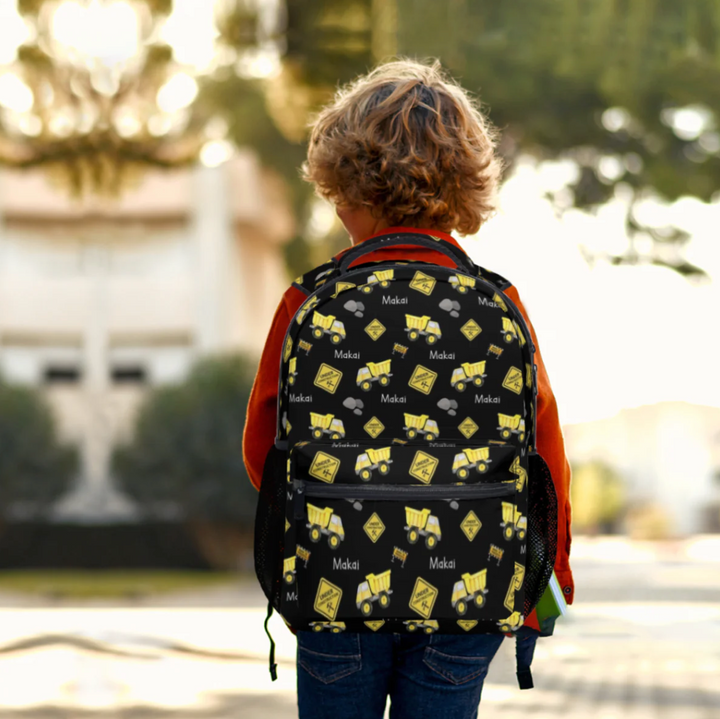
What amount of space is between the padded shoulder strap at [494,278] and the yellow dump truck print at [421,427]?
30 centimetres

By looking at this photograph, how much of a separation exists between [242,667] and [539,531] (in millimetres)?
7193

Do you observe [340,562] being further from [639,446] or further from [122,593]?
[639,446]

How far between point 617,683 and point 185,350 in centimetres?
2537

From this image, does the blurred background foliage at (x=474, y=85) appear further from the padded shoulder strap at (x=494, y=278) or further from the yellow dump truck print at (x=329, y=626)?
the yellow dump truck print at (x=329, y=626)

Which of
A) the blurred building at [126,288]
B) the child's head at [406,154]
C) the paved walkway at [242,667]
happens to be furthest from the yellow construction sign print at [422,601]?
the blurred building at [126,288]

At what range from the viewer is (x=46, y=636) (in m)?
10.5

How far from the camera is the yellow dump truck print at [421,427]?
2.08 metres

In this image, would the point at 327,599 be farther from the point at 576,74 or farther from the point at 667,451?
the point at 667,451

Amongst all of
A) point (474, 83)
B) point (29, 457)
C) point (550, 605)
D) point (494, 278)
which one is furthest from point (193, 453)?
point (494, 278)

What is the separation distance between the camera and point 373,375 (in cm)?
208

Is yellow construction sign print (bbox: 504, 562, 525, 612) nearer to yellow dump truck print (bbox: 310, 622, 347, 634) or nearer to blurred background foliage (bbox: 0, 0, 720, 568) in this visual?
yellow dump truck print (bbox: 310, 622, 347, 634)

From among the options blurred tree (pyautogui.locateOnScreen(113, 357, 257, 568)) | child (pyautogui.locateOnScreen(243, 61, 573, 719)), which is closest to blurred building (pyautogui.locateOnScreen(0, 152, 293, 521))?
blurred tree (pyautogui.locateOnScreen(113, 357, 257, 568))

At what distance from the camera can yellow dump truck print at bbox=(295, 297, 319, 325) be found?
209 centimetres

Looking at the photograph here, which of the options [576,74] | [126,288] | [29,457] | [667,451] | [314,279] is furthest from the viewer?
[667,451]
